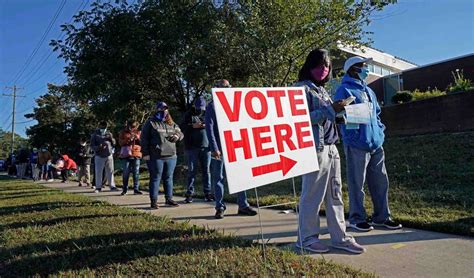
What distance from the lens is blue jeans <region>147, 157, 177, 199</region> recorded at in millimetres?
6652

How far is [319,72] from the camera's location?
12.9ft

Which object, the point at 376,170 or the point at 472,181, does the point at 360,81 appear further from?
the point at 472,181

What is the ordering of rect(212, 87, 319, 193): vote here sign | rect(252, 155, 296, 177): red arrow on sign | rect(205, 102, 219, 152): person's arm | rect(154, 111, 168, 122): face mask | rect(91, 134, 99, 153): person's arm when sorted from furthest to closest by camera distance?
rect(91, 134, 99, 153): person's arm
rect(154, 111, 168, 122): face mask
rect(205, 102, 219, 152): person's arm
rect(252, 155, 296, 177): red arrow on sign
rect(212, 87, 319, 193): vote here sign

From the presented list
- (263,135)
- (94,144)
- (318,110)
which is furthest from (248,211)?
(94,144)

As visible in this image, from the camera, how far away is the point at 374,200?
15.7 ft

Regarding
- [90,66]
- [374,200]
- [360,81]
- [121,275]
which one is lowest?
[121,275]

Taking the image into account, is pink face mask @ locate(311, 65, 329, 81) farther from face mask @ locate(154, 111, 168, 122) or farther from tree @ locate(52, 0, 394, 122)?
tree @ locate(52, 0, 394, 122)

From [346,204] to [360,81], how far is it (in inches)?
89.4

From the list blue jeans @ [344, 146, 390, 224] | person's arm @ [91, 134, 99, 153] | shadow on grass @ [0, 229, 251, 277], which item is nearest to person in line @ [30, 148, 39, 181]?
person's arm @ [91, 134, 99, 153]

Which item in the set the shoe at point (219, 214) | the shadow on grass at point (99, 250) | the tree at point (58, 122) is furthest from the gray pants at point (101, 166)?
the tree at point (58, 122)

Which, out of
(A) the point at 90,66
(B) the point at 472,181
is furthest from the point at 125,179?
(B) the point at 472,181

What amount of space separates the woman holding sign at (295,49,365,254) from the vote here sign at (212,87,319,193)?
258 millimetres

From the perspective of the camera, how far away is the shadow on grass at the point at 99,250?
3.68 meters

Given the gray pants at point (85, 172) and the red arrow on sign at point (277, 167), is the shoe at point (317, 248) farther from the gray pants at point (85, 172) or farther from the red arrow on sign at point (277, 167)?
the gray pants at point (85, 172)
